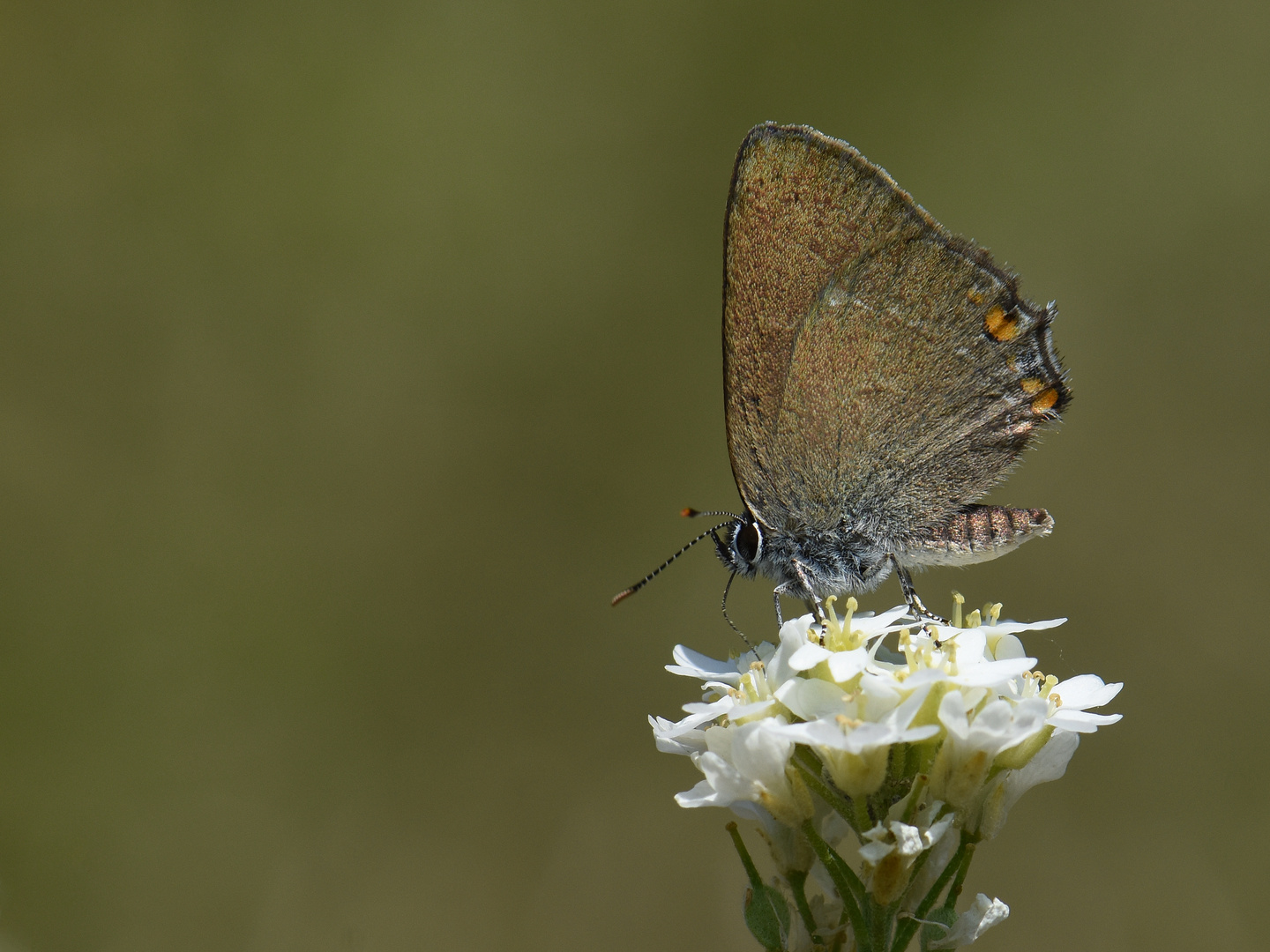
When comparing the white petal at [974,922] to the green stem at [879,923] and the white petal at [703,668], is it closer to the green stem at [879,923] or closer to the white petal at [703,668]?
the green stem at [879,923]

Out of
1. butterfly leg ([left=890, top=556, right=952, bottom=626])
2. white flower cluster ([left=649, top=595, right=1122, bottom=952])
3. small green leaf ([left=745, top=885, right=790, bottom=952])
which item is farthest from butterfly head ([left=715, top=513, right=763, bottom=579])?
small green leaf ([left=745, top=885, right=790, bottom=952])

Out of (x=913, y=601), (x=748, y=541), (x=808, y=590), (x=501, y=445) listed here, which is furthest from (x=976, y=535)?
(x=501, y=445)

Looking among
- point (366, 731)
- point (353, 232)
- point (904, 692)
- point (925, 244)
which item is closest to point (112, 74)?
point (353, 232)

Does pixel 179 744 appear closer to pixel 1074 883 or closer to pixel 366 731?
pixel 366 731

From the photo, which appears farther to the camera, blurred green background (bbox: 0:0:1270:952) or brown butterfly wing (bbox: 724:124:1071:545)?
blurred green background (bbox: 0:0:1270:952)

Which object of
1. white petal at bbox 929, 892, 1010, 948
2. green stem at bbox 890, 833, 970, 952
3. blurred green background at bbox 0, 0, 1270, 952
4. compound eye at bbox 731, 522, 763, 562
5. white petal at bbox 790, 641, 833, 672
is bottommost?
white petal at bbox 929, 892, 1010, 948

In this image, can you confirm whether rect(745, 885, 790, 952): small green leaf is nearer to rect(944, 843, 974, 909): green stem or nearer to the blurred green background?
rect(944, 843, 974, 909): green stem
